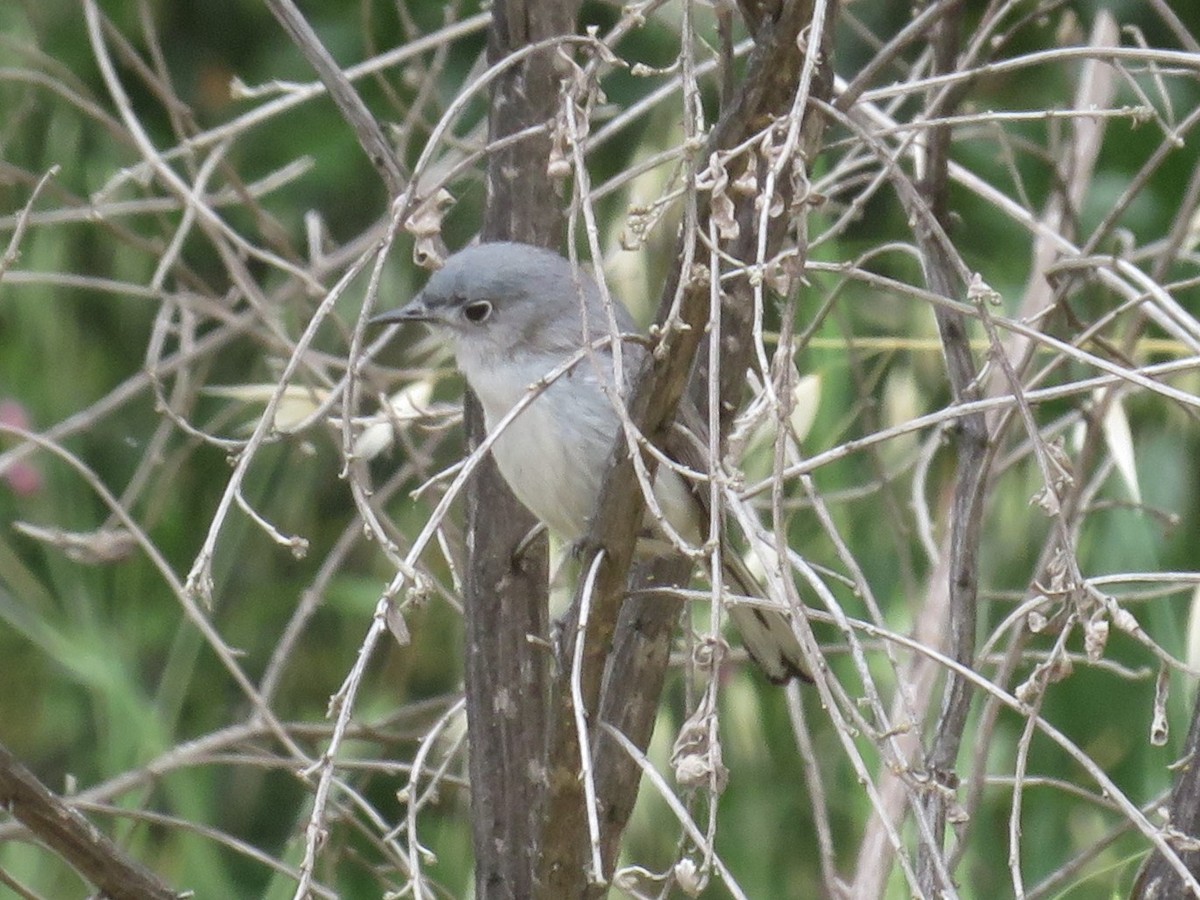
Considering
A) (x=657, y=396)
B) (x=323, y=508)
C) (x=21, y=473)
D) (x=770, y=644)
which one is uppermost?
(x=657, y=396)

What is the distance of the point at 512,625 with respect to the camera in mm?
2170

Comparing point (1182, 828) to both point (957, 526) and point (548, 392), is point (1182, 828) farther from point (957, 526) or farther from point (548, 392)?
point (548, 392)

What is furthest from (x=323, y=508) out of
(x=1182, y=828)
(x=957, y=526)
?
(x=1182, y=828)

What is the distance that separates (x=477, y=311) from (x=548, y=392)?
0.20 m

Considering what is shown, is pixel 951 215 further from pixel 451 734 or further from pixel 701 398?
pixel 451 734

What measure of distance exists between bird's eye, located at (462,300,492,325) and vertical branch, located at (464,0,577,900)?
39 centimetres

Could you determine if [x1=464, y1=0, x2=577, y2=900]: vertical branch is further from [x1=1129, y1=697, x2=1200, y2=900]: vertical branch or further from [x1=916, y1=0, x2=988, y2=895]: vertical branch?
[x1=1129, y1=697, x2=1200, y2=900]: vertical branch

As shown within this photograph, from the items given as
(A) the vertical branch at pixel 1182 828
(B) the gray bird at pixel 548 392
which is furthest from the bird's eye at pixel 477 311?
(A) the vertical branch at pixel 1182 828

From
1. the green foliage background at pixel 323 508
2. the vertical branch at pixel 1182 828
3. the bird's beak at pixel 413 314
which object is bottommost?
the green foliage background at pixel 323 508

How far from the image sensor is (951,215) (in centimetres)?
244

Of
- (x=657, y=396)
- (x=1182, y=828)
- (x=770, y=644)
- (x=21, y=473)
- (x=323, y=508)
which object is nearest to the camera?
(x=657, y=396)

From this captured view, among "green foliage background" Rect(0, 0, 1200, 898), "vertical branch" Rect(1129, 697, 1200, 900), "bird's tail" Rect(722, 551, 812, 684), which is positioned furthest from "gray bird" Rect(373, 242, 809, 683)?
"vertical branch" Rect(1129, 697, 1200, 900)

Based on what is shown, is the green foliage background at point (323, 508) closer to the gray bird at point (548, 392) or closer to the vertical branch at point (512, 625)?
the gray bird at point (548, 392)

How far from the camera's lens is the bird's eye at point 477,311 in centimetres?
264
